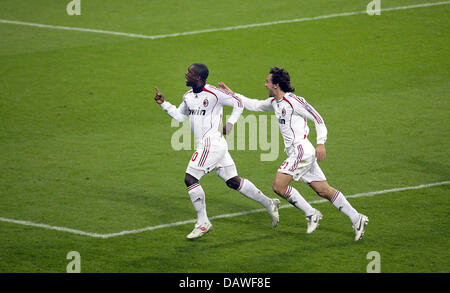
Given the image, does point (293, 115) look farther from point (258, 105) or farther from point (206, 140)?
point (206, 140)

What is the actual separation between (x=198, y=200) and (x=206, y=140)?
34.9 inches

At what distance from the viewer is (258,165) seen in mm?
14883

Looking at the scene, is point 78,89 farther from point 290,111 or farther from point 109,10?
point 290,111

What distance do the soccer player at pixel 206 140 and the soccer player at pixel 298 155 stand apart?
0.57 meters

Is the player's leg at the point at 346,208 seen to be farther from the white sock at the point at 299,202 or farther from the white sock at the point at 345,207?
the white sock at the point at 299,202

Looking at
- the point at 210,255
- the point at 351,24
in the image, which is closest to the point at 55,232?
the point at 210,255

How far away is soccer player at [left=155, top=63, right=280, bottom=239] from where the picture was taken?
37.0 ft

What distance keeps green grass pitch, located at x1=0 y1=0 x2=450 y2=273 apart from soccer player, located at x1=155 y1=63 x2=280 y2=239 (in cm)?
46

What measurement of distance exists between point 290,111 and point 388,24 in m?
13.0

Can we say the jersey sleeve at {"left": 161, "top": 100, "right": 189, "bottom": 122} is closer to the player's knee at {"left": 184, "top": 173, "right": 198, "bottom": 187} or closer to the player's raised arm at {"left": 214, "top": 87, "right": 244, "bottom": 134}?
the player's raised arm at {"left": 214, "top": 87, "right": 244, "bottom": 134}

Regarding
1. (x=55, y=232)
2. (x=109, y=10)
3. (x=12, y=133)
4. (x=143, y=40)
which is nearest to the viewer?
(x=55, y=232)

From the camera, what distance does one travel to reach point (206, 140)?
37.6ft

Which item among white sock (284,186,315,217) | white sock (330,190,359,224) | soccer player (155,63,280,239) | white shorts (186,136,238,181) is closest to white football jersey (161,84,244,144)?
soccer player (155,63,280,239)

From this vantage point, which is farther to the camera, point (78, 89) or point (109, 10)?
point (109, 10)
